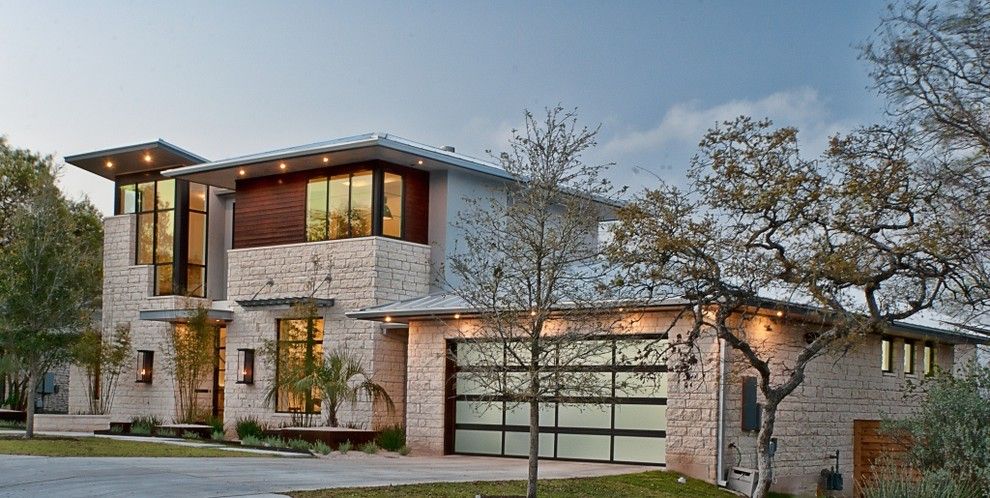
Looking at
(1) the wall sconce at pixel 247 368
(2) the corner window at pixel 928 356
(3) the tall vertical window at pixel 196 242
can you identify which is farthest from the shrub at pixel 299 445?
(2) the corner window at pixel 928 356

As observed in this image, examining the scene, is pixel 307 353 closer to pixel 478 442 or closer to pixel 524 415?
pixel 478 442

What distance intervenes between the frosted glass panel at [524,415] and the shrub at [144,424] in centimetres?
915

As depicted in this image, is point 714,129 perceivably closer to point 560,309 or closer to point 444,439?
point 560,309

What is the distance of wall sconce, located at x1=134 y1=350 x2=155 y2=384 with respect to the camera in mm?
30312

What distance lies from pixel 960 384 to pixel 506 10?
11.4 metres

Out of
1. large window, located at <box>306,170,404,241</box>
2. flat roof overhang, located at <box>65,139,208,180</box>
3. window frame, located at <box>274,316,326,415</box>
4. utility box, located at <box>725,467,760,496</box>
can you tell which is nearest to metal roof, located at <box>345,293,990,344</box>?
window frame, located at <box>274,316,326,415</box>

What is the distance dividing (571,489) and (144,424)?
15154 mm

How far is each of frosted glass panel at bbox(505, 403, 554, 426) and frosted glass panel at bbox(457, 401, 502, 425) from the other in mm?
225

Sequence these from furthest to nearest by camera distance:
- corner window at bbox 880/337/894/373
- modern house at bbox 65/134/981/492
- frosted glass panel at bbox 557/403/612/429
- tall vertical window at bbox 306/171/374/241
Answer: tall vertical window at bbox 306/171/374/241
corner window at bbox 880/337/894/373
frosted glass panel at bbox 557/403/612/429
modern house at bbox 65/134/981/492

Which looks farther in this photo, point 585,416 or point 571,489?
point 585,416

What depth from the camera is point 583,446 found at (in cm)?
2294

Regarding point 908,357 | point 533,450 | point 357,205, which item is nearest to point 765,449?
point 533,450

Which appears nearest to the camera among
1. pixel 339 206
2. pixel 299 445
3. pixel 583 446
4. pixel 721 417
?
pixel 721 417

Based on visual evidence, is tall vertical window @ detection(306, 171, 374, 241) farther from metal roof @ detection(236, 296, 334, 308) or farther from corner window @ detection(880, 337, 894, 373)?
corner window @ detection(880, 337, 894, 373)
